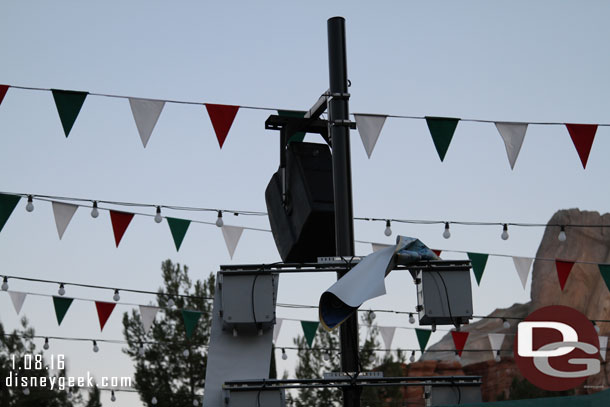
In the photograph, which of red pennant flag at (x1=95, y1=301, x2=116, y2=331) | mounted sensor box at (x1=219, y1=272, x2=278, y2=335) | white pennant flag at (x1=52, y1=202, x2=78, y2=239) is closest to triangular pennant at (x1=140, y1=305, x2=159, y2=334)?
red pennant flag at (x1=95, y1=301, x2=116, y2=331)

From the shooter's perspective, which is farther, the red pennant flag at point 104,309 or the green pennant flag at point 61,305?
the red pennant flag at point 104,309

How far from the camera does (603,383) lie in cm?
2644

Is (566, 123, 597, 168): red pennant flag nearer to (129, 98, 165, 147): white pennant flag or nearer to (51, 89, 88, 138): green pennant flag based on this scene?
(129, 98, 165, 147): white pennant flag

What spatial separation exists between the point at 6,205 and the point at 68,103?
1.83m

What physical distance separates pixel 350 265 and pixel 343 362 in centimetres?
40

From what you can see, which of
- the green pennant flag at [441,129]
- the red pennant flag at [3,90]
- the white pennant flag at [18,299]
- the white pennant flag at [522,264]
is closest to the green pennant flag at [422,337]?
the white pennant flag at [522,264]

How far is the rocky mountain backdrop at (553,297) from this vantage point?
2900 cm

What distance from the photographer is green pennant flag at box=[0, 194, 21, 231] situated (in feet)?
24.3

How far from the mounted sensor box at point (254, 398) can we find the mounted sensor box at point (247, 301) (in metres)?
0.28

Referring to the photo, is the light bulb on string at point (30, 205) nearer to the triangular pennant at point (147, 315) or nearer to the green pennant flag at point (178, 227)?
the green pennant flag at point (178, 227)

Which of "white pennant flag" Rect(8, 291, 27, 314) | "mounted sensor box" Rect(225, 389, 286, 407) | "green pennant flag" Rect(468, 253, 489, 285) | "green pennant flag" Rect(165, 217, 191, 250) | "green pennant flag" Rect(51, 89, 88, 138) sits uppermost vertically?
"green pennant flag" Rect(51, 89, 88, 138)

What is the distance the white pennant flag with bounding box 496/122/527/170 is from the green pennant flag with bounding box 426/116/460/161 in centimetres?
60

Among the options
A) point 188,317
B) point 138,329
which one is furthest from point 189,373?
point 188,317

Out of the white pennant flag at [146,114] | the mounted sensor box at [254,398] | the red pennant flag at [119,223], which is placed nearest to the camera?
the mounted sensor box at [254,398]
